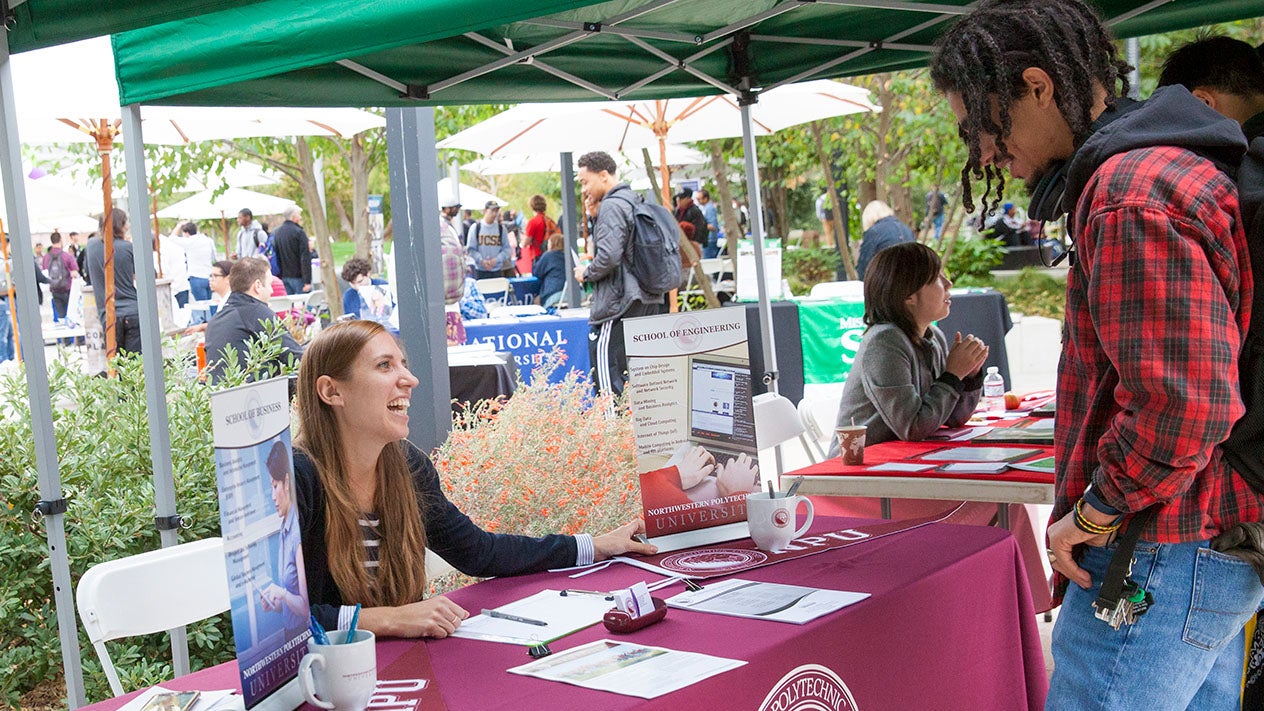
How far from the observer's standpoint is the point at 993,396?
→ 4953 millimetres

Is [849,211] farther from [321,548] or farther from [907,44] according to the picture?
[321,548]

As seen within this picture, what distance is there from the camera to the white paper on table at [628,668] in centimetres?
170

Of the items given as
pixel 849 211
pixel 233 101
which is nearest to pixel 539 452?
pixel 233 101

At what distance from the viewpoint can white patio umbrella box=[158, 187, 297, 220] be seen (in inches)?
720

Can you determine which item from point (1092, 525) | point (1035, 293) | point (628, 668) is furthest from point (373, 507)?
point (1035, 293)

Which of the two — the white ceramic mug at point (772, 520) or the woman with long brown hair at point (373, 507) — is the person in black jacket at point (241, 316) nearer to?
the woman with long brown hair at point (373, 507)

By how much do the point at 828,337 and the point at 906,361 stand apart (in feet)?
16.6

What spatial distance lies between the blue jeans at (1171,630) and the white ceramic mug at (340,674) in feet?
3.58

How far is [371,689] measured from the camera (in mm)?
1676

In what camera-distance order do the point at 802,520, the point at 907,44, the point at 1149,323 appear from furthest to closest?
the point at 907,44, the point at 802,520, the point at 1149,323

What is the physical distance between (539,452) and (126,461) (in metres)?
1.52

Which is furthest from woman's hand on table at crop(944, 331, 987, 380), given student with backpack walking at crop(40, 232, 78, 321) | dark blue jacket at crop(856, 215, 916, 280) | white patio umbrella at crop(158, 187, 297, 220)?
student with backpack walking at crop(40, 232, 78, 321)

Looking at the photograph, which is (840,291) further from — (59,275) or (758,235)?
(59,275)

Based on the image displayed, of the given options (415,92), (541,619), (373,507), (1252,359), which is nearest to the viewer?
(1252,359)
